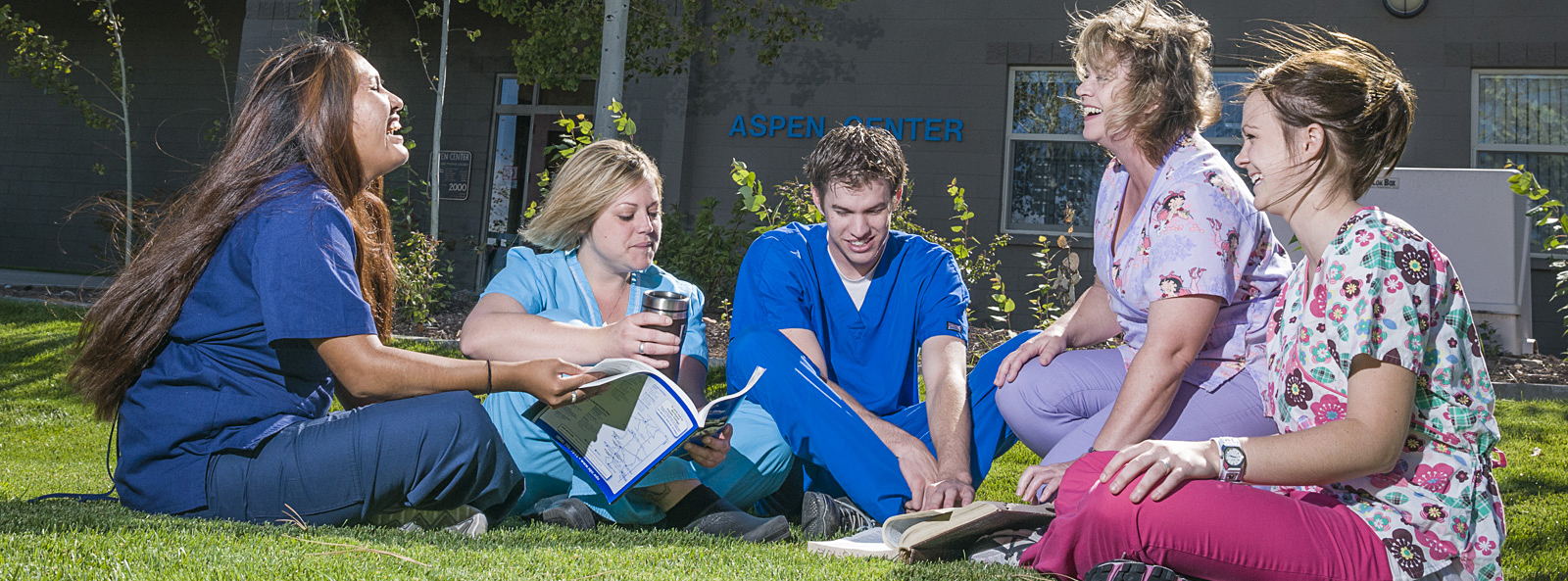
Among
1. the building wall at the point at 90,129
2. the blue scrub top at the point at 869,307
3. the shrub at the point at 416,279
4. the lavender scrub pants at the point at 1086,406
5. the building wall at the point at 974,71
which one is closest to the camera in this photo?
the lavender scrub pants at the point at 1086,406

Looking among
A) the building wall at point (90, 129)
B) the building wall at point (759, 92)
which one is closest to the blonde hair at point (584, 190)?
the building wall at point (759, 92)

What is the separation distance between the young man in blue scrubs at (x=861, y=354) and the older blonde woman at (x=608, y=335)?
5.7 inches

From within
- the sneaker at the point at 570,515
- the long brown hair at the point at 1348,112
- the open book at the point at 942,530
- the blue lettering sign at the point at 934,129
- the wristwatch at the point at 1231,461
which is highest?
the blue lettering sign at the point at 934,129

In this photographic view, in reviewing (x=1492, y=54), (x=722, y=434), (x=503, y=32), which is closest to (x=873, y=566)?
(x=722, y=434)

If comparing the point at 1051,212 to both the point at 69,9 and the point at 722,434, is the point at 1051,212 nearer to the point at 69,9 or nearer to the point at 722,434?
the point at 722,434

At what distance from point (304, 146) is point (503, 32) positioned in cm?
986

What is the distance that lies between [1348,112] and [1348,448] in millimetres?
601

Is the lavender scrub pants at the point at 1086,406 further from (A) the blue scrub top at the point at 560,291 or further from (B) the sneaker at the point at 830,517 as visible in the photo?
→ (A) the blue scrub top at the point at 560,291

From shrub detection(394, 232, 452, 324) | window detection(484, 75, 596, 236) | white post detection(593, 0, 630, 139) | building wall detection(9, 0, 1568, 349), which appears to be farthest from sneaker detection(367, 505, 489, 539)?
window detection(484, 75, 596, 236)

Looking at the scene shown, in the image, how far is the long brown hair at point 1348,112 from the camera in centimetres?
182

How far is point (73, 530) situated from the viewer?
6.73ft

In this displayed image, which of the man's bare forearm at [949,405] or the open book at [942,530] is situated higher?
the man's bare forearm at [949,405]

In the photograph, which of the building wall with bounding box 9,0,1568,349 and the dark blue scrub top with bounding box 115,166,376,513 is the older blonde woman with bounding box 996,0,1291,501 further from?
the building wall with bounding box 9,0,1568,349

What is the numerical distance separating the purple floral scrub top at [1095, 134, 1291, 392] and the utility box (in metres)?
5.17
